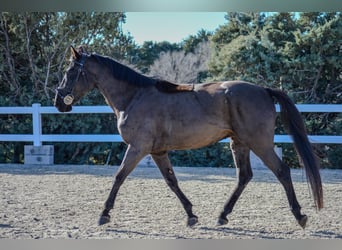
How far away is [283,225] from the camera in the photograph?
2871 millimetres

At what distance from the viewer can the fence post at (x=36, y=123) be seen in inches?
233

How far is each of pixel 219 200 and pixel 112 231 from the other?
1.17 m

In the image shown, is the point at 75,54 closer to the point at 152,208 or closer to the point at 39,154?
the point at 152,208

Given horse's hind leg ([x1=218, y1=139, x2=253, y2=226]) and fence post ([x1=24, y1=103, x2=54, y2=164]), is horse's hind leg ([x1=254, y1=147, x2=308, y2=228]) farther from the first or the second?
fence post ([x1=24, y1=103, x2=54, y2=164])

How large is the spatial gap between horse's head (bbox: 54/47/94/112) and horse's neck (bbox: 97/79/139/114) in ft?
0.49

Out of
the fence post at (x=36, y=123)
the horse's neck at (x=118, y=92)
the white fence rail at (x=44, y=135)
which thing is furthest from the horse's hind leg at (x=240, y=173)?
the fence post at (x=36, y=123)

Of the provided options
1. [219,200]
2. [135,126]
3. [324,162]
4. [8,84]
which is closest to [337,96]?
[324,162]

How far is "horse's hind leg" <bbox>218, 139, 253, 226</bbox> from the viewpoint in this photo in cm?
294

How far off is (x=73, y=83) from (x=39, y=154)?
10.1ft

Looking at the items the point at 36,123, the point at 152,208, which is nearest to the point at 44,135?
the point at 36,123

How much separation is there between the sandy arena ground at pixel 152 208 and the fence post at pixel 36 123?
3.28ft

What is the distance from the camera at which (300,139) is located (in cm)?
290

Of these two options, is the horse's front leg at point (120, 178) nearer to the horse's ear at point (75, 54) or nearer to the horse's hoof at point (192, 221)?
the horse's hoof at point (192, 221)

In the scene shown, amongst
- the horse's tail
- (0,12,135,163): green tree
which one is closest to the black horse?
the horse's tail
